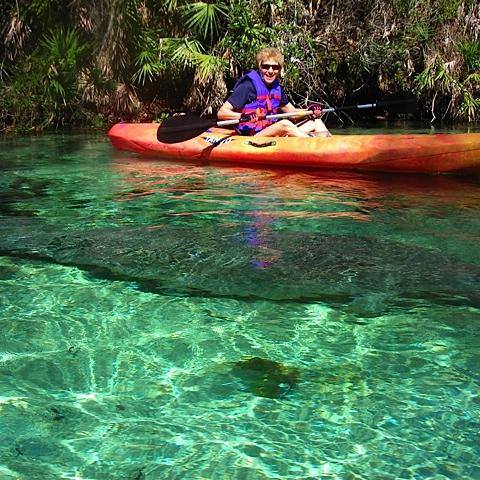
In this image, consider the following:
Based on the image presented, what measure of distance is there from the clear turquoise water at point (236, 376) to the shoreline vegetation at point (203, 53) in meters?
8.08

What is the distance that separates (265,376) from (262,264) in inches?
53.9

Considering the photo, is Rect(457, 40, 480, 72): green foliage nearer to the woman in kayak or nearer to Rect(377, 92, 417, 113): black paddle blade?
Rect(377, 92, 417, 113): black paddle blade

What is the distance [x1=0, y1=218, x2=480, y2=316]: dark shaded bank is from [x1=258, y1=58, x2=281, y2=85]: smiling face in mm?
3845

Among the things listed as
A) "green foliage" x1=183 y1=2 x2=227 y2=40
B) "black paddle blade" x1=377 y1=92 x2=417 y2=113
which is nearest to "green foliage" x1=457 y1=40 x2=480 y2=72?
"black paddle blade" x1=377 y1=92 x2=417 y2=113

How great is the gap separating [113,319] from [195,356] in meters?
0.58

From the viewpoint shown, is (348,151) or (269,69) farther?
(269,69)

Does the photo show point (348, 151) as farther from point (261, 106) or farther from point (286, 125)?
point (261, 106)

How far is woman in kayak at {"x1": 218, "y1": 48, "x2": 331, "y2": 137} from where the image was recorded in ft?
26.1

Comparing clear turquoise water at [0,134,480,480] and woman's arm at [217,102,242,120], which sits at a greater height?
woman's arm at [217,102,242,120]

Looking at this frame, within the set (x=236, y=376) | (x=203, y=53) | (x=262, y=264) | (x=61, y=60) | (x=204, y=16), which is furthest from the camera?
(x=203, y=53)

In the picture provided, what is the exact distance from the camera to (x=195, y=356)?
9.10ft

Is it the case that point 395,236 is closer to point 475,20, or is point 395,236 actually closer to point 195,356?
point 195,356

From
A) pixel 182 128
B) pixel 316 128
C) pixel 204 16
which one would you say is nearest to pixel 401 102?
pixel 316 128

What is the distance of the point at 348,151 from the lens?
710cm
